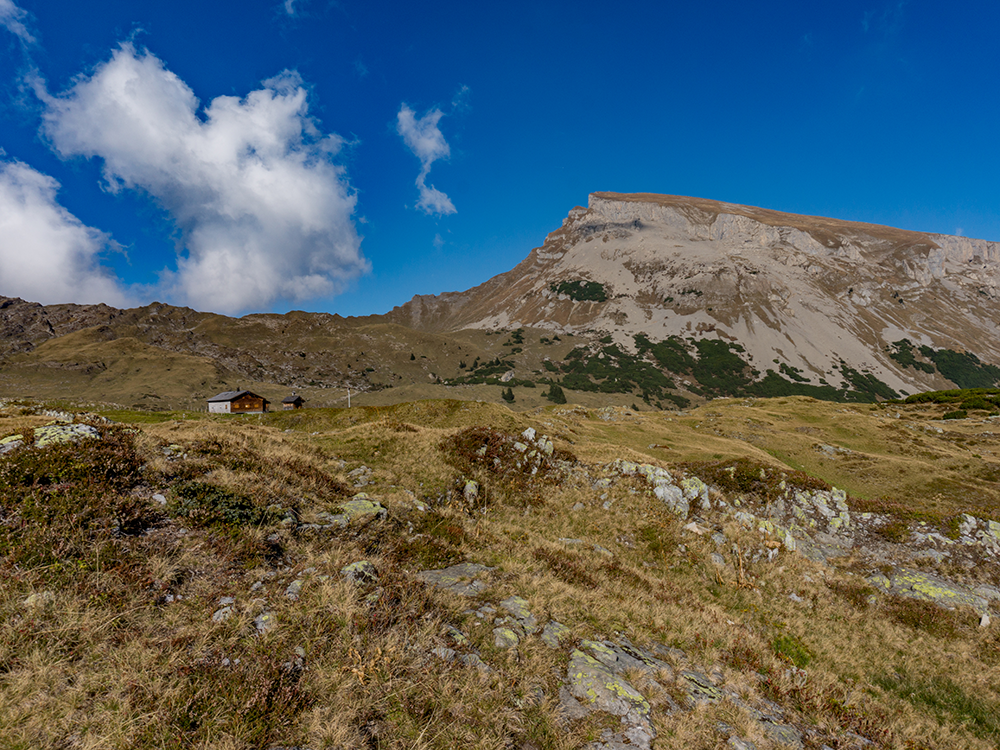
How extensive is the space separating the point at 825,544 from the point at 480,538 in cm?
1740

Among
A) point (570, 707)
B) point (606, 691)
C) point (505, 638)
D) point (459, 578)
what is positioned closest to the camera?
point (570, 707)

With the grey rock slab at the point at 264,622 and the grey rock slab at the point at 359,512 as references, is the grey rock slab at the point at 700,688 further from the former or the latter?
the grey rock slab at the point at 359,512

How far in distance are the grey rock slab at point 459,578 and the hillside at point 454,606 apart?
0.09 meters

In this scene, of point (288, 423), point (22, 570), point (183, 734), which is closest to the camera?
point (183, 734)

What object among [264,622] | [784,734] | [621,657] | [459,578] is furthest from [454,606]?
[784,734]

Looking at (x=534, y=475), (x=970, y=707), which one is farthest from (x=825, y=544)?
(x=534, y=475)

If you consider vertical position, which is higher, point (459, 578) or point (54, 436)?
point (54, 436)

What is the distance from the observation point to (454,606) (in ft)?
28.3

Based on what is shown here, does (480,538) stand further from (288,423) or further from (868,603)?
(288,423)

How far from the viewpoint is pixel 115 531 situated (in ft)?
27.5

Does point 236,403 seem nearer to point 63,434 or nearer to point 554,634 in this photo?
point 63,434

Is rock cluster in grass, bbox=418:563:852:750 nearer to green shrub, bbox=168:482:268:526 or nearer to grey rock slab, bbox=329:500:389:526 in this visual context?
grey rock slab, bbox=329:500:389:526

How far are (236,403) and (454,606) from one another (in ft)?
373

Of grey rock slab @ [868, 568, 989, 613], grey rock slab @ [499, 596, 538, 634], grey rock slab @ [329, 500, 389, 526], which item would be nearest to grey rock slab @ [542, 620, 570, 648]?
grey rock slab @ [499, 596, 538, 634]
